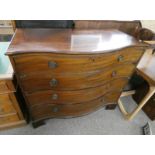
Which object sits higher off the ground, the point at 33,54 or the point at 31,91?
the point at 33,54

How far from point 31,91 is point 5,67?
269 millimetres

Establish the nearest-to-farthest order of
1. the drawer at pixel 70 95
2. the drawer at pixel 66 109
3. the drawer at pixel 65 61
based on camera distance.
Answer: the drawer at pixel 65 61 < the drawer at pixel 70 95 < the drawer at pixel 66 109

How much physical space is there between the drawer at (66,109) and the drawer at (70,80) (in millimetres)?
262

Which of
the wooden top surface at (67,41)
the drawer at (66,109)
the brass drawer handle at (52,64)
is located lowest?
the drawer at (66,109)

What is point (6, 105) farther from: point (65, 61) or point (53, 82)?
point (65, 61)

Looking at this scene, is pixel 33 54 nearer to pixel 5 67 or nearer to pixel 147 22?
pixel 5 67

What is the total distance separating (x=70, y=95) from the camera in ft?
4.05

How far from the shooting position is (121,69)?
4.09ft

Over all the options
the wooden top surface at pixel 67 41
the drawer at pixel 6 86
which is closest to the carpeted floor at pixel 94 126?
the drawer at pixel 6 86

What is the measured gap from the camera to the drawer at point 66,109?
4.34ft

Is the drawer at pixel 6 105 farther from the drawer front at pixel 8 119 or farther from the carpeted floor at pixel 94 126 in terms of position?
the carpeted floor at pixel 94 126

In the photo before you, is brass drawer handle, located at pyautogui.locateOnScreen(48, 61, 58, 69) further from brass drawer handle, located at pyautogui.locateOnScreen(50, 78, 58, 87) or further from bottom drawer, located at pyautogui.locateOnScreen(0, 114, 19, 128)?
bottom drawer, located at pyautogui.locateOnScreen(0, 114, 19, 128)

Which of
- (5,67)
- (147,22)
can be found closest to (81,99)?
(5,67)

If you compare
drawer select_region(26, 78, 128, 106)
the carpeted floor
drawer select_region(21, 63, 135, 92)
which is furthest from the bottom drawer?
drawer select_region(21, 63, 135, 92)
